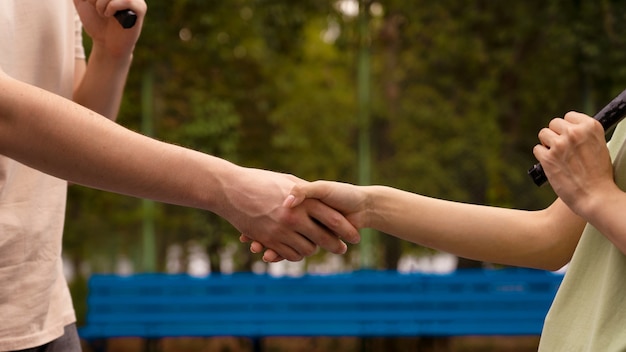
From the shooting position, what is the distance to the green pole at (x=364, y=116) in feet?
19.4

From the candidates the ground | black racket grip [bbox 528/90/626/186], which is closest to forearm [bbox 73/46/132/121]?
black racket grip [bbox 528/90/626/186]

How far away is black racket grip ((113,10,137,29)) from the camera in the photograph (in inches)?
85.2

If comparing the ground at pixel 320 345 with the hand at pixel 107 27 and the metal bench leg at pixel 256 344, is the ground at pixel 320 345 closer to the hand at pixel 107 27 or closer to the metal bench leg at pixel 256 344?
the metal bench leg at pixel 256 344

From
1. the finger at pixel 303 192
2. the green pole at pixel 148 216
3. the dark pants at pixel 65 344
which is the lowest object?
the dark pants at pixel 65 344

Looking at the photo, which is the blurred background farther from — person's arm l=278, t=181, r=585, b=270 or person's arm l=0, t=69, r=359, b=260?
person's arm l=0, t=69, r=359, b=260

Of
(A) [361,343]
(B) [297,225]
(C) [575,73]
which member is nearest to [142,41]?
(A) [361,343]

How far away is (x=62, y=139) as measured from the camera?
1.61m

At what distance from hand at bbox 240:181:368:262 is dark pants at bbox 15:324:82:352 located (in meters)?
0.50

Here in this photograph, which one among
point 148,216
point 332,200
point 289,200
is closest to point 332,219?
point 332,200

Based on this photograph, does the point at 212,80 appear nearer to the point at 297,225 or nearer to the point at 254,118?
the point at 254,118

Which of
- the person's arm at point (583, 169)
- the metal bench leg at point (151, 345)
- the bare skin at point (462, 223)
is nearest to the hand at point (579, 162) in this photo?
the person's arm at point (583, 169)

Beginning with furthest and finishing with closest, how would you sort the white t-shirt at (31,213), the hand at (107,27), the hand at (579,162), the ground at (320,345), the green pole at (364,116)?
the ground at (320,345) < the green pole at (364,116) < the hand at (107,27) < the white t-shirt at (31,213) < the hand at (579,162)

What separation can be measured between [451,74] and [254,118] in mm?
1516

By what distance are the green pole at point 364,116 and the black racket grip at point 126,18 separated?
383cm
